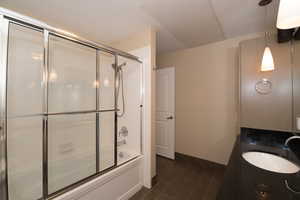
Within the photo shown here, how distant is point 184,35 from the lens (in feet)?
7.16

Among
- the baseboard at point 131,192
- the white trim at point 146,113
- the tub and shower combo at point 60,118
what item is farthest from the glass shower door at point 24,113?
the white trim at point 146,113

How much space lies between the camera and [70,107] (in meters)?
2.14

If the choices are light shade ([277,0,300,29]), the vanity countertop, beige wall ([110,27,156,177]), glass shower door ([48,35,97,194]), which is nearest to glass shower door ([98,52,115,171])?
glass shower door ([48,35,97,194])

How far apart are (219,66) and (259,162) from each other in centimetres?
173

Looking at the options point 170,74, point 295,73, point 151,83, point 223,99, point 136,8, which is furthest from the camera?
point 170,74

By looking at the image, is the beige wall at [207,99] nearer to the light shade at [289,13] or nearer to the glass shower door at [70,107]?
the light shade at [289,13]

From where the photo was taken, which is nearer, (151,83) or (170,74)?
(151,83)

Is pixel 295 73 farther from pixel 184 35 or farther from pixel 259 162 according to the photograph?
pixel 184 35

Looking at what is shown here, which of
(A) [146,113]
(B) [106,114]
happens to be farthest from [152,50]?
(B) [106,114]

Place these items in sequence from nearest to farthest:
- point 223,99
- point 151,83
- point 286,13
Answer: point 286,13
point 151,83
point 223,99

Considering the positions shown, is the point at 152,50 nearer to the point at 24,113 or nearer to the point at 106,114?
the point at 106,114

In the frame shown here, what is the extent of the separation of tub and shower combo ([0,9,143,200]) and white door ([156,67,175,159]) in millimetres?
981

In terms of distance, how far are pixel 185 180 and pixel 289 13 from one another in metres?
2.29

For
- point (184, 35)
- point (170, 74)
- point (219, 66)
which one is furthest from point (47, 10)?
point (219, 66)
